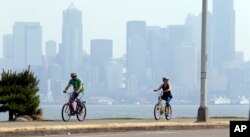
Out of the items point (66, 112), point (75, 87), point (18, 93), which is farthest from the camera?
point (18, 93)

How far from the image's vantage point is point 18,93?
106ft

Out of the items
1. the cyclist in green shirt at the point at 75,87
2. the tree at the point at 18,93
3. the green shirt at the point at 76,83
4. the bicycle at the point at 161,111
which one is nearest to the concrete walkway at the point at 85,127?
the cyclist in green shirt at the point at 75,87

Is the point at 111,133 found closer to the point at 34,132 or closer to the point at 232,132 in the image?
the point at 34,132

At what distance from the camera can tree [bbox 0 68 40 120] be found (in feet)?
105

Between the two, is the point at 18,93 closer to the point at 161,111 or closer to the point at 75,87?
the point at 75,87

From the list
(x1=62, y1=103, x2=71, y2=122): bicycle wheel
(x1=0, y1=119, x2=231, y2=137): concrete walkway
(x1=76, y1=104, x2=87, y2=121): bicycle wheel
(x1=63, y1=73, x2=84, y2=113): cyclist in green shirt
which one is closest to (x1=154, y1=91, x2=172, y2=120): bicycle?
(x1=76, y1=104, x2=87, y2=121): bicycle wheel

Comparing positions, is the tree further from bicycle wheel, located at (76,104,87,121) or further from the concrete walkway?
the concrete walkway

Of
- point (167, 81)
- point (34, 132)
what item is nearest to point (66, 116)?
point (167, 81)

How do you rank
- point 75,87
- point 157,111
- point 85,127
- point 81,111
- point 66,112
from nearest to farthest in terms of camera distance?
point 85,127
point 66,112
point 75,87
point 81,111
point 157,111

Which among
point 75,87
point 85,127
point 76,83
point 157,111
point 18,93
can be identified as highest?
point 76,83

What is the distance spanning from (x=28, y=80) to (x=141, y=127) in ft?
35.6

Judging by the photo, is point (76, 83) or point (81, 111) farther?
point (81, 111)

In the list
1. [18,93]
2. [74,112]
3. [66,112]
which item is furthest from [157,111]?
[18,93]

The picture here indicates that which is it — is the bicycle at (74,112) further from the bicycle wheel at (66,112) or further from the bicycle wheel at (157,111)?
the bicycle wheel at (157,111)
